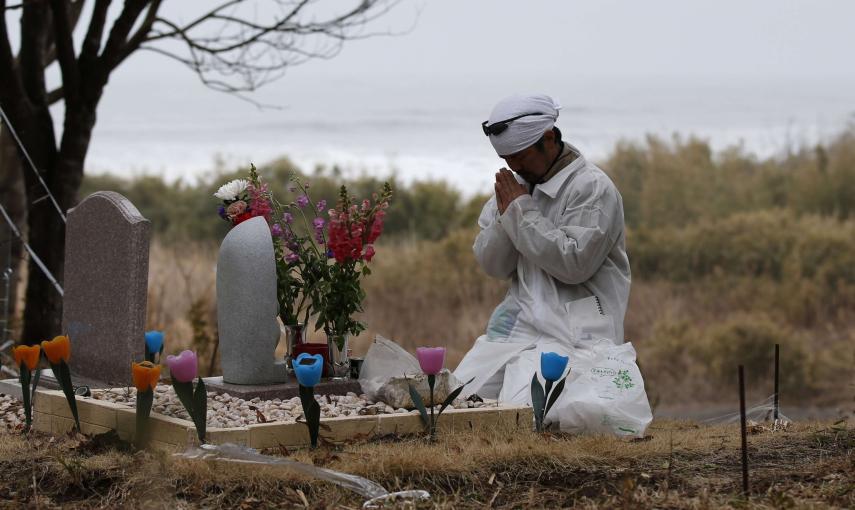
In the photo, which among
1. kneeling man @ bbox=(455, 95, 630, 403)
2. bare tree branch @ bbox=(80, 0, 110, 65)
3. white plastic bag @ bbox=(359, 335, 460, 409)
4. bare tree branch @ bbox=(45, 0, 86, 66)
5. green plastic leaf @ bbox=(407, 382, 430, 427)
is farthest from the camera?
bare tree branch @ bbox=(45, 0, 86, 66)

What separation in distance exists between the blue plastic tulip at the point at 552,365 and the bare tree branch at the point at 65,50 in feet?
17.9

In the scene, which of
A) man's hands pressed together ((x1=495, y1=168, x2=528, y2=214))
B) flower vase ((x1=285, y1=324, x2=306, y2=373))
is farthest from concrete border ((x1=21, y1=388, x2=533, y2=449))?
man's hands pressed together ((x1=495, y1=168, x2=528, y2=214))

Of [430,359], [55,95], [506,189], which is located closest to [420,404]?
[430,359]

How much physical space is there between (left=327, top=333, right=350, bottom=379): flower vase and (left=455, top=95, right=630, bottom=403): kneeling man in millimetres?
656

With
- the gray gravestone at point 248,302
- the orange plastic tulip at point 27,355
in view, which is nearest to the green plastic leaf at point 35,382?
the orange plastic tulip at point 27,355

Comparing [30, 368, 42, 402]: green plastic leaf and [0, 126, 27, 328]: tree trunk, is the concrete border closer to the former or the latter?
[30, 368, 42, 402]: green plastic leaf

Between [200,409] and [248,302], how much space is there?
803mm

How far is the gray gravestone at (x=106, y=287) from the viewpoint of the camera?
5969 millimetres

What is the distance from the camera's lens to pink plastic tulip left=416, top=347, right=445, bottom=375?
17.0 feet

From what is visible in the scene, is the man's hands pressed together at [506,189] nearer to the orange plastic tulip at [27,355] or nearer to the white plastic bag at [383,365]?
the white plastic bag at [383,365]

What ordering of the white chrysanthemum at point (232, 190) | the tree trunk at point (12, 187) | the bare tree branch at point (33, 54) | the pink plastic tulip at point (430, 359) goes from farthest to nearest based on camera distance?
1. the tree trunk at point (12, 187)
2. the bare tree branch at point (33, 54)
3. the white chrysanthemum at point (232, 190)
4. the pink plastic tulip at point (430, 359)

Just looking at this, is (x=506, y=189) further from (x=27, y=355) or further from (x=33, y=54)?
(x=33, y=54)

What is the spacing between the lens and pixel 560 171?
20.8ft

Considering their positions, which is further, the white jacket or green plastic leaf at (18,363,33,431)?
the white jacket
